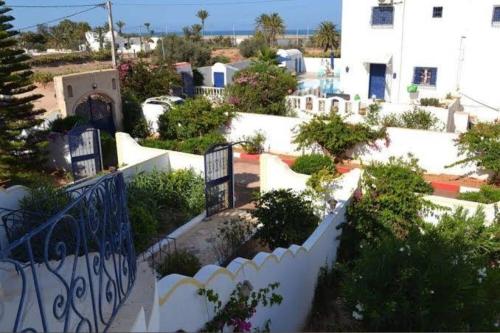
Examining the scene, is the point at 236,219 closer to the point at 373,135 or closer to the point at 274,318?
the point at 274,318

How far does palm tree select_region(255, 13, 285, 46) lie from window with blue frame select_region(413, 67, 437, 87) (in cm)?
3880

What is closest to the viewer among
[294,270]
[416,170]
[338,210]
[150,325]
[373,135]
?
[150,325]

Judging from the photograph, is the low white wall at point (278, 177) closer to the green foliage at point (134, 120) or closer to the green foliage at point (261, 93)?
the green foliage at point (261, 93)

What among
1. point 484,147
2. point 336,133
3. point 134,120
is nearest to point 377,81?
point 336,133

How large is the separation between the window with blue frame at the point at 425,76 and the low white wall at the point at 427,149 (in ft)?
21.8

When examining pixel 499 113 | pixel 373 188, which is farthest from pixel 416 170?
pixel 499 113

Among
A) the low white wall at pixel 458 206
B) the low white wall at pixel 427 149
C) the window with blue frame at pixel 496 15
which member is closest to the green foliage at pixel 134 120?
the low white wall at pixel 427 149

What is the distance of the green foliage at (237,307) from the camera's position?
4.98 m

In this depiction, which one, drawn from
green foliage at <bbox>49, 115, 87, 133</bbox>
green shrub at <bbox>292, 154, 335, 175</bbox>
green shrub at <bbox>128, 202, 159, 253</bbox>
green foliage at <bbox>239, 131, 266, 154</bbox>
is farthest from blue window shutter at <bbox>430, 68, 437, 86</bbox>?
green shrub at <bbox>128, 202, 159, 253</bbox>

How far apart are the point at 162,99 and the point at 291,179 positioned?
10.3 meters

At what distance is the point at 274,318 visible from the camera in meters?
6.43

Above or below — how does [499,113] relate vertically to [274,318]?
above

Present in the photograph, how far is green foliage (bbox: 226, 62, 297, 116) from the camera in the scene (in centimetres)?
1800

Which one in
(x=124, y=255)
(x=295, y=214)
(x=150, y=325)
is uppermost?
(x=124, y=255)
